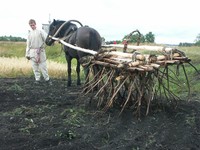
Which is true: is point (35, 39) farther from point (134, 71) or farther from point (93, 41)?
point (134, 71)

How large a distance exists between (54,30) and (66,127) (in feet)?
19.6

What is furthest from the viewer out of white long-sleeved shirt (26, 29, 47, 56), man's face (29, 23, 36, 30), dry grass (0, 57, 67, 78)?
dry grass (0, 57, 67, 78)

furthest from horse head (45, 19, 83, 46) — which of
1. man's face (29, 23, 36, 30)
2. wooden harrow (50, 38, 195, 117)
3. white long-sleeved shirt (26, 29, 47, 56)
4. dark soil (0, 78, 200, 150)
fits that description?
wooden harrow (50, 38, 195, 117)

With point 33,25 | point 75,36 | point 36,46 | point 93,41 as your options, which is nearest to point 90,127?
point 93,41

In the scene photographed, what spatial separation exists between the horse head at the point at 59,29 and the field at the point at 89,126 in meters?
3.01

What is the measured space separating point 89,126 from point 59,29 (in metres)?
5.39

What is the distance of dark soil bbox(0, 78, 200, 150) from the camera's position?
5004 millimetres

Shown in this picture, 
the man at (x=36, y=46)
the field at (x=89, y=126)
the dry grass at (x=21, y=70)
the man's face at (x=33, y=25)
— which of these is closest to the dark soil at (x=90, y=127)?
the field at (x=89, y=126)

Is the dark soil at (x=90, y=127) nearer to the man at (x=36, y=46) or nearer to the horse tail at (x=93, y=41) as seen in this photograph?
the horse tail at (x=93, y=41)

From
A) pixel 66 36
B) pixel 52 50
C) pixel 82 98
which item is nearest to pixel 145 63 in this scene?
pixel 82 98

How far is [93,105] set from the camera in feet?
24.5

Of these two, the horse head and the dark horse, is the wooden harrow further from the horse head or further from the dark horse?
the horse head

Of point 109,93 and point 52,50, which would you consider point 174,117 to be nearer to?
point 109,93

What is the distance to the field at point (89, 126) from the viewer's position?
16.4 feet
